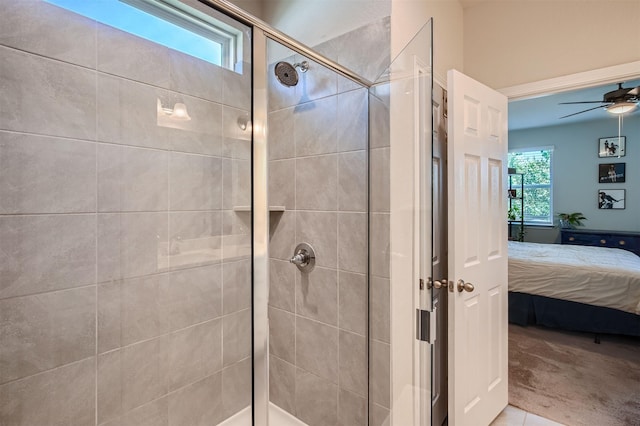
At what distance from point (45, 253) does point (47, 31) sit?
839 mm

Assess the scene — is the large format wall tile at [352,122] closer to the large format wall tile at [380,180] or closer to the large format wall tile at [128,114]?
the large format wall tile at [380,180]

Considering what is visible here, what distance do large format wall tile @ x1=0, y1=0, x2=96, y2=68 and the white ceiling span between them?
4.02 m

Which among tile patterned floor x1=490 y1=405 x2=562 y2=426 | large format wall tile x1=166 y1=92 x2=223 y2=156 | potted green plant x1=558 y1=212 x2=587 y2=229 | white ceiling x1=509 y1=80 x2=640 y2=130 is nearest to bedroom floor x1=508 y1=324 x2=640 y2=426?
tile patterned floor x1=490 y1=405 x2=562 y2=426

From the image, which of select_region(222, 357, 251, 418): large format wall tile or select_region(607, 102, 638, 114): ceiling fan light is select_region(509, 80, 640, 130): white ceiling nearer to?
select_region(607, 102, 638, 114): ceiling fan light

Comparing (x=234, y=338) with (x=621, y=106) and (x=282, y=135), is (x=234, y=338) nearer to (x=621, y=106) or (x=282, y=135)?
(x=282, y=135)

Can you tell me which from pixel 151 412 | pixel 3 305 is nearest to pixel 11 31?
pixel 3 305

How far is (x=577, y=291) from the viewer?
3160mm

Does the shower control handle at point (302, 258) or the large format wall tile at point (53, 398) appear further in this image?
the shower control handle at point (302, 258)

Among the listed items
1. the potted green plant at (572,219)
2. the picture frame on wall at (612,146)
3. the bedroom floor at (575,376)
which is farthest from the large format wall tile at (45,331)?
the picture frame on wall at (612,146)

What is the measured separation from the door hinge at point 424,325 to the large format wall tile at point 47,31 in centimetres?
169

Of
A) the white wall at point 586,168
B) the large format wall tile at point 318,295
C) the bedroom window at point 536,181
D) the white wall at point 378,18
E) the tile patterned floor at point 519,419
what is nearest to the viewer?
the white wall at point 378,18

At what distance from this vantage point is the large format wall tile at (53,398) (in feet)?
3.67

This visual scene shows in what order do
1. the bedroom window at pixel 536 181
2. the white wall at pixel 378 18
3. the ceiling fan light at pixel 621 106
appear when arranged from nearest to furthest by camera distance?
the white wall at pixel 378 18, the ceiling fan light at pixel 621 106, the bedroom window at pixel 536 181

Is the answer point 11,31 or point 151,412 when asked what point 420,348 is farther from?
point 11,31
